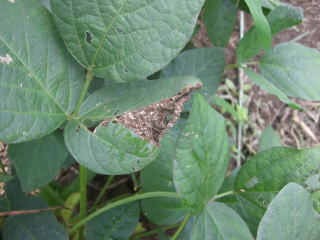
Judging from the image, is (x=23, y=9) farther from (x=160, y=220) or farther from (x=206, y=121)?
(x=160, y=220)

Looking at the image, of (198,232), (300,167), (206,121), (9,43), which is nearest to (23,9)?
(9,43)

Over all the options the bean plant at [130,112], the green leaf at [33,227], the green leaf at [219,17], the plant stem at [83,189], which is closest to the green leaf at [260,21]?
the bean plant at [130,112]

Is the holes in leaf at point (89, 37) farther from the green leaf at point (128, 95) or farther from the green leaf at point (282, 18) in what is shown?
the green leaf at point (282, 18)

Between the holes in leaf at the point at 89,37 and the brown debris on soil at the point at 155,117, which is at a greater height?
the holes in leaf at the point at 89,37

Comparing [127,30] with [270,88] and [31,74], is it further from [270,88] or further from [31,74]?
[270,88]

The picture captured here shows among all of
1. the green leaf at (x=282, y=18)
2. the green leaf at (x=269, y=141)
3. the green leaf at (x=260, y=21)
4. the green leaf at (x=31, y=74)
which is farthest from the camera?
the green leaf at (x=269, y=141)

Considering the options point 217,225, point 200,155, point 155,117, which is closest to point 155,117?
point 155,117

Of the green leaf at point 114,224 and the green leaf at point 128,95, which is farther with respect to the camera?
the green leaf at point 114,224

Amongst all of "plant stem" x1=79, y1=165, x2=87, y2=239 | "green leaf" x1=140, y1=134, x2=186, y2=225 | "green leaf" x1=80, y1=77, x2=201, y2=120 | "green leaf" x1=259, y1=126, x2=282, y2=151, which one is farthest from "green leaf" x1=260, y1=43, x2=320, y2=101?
"plant stem" x1=79, y1=165, x2=87, y2=239
